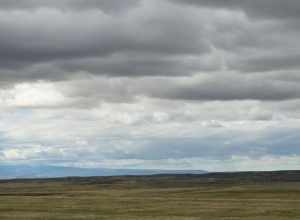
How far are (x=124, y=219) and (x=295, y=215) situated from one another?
18598 mm

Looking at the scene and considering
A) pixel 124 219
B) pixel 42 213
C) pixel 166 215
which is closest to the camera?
pixel 124 219

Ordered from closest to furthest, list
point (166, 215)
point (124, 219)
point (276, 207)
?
1. point (124, 219)
2. point (166, 215)
3. point (276, 207)

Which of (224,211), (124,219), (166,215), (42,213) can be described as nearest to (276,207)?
(224,211)

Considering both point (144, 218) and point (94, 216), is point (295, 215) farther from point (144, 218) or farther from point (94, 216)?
point (94, 216)

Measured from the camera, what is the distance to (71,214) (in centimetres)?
6962

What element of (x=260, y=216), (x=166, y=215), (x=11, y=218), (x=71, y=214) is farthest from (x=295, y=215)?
(x=11, y=218)

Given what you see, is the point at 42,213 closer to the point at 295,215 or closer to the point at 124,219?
the point at 124,219

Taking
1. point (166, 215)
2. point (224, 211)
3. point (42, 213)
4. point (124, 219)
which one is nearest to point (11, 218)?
point (42, 213)

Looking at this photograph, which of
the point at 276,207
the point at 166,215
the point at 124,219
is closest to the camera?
the point at 124,219

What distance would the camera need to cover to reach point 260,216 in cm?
6462

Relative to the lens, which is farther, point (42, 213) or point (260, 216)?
point (42, 213)

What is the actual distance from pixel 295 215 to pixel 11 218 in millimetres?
30587

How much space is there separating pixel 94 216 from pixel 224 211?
1550 centimetres

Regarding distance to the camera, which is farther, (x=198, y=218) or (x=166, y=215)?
(x=166, y=215)
